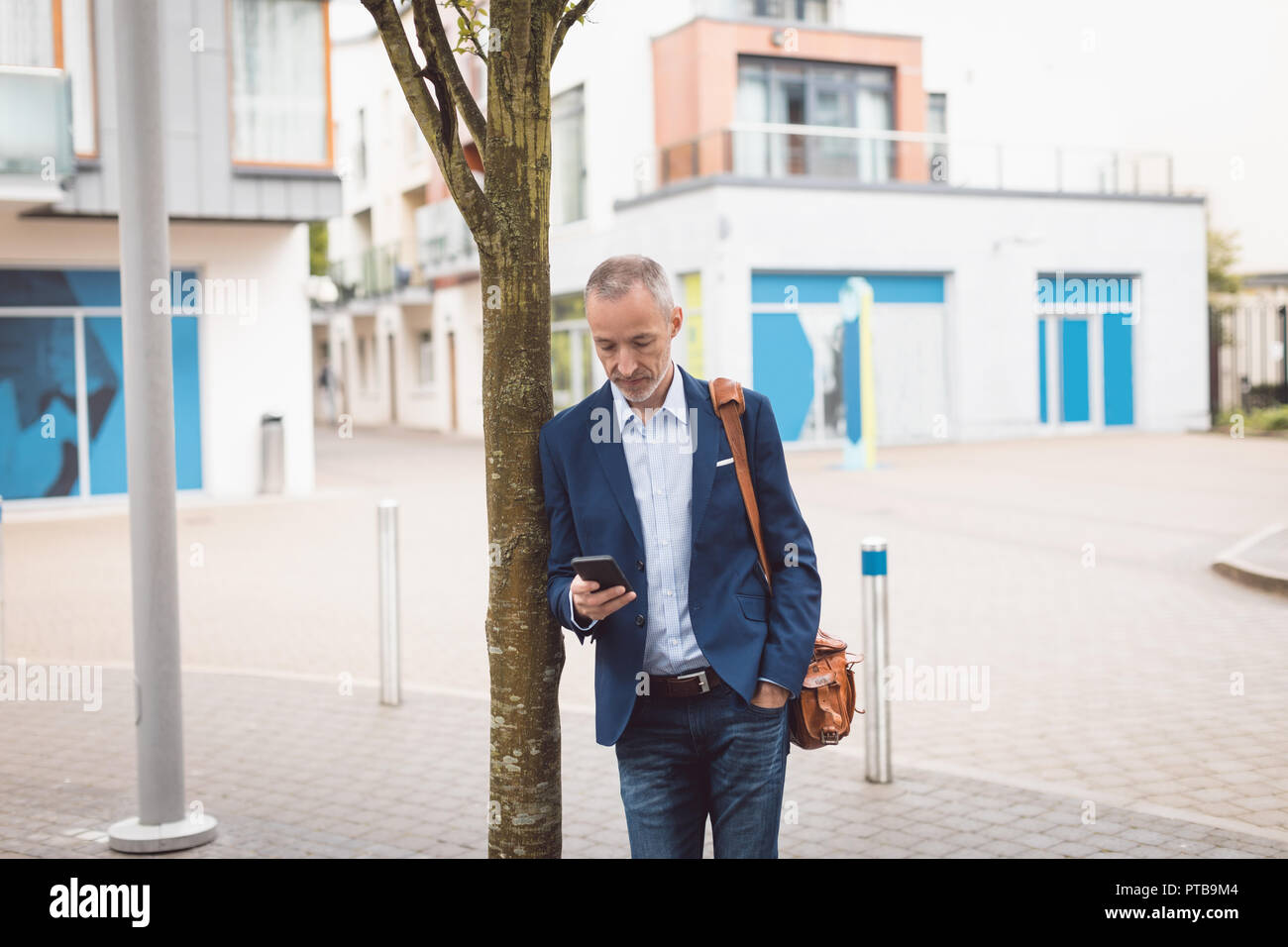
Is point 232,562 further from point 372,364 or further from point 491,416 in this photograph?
point 372,364

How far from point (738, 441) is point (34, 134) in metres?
16.1

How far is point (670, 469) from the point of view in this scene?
2.98 meters

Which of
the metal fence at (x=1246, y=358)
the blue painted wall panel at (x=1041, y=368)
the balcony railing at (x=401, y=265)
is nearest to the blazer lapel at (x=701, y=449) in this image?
the blue painted wall panel at (x=1041, y=368)

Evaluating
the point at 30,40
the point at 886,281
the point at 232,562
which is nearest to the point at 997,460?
the point at 886,281

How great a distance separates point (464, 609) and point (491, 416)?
7.21 metres

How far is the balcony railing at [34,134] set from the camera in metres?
16.4

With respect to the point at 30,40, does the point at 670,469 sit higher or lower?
lower

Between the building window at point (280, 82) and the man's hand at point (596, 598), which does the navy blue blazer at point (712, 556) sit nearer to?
the man's hand at point (596, 598)

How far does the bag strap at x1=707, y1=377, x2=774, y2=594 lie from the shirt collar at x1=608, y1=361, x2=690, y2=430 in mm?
68

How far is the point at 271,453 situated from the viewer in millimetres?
19891

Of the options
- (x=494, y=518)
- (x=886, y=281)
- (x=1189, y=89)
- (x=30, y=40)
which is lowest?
(x=494, y=518)

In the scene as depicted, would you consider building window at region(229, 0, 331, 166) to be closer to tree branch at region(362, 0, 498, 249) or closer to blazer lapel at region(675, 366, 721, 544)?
tree branch at region(362, 0, 498, 249)

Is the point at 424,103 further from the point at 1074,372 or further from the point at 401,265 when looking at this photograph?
the point at 401,265

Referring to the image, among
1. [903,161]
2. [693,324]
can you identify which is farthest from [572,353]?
[903,161]
